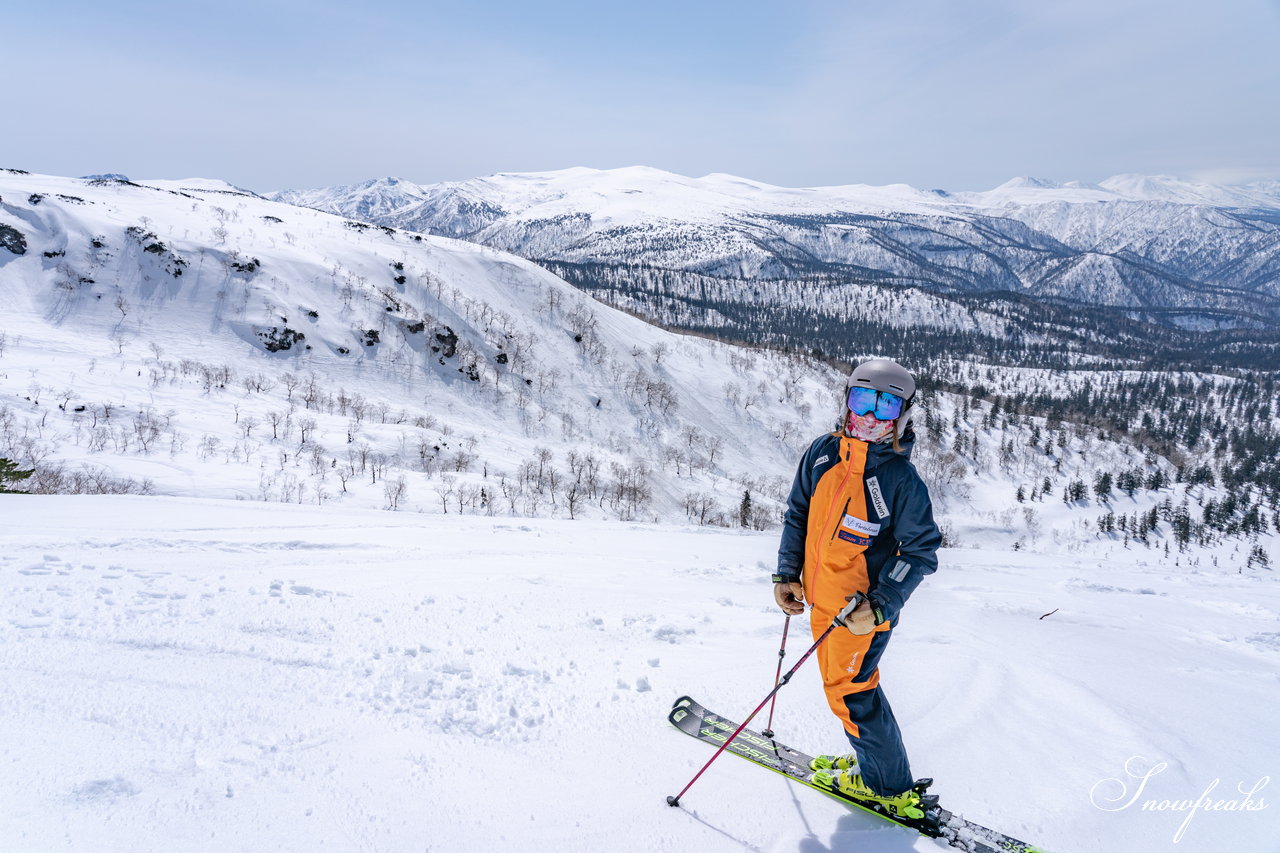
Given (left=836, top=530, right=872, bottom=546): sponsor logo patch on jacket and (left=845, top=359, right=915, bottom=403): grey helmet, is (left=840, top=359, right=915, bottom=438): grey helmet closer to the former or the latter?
(left=845, top=359, right=915, bottom=403): grey helmet

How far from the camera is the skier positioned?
3.59 metres

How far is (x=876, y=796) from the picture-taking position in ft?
12.7

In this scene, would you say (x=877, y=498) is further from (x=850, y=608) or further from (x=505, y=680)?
(x=505, y=680)

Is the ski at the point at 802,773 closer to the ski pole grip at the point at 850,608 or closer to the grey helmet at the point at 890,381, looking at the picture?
the ski pole grip at the point at 850,608

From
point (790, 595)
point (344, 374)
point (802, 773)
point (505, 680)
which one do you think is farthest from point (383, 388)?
point (802, 773)

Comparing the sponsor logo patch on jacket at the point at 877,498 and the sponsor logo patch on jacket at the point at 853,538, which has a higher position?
the sponsor logo patch on jacket at the point at 877,498

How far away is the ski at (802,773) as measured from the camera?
367 cm

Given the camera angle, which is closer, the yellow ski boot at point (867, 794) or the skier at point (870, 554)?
the skier at point (870, 554)

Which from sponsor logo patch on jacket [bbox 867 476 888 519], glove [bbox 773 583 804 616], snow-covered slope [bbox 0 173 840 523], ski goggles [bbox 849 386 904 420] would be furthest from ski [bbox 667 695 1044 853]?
snow-covered slope [bbox 0 173 840 523]

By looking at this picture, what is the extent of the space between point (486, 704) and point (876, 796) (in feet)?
9.86

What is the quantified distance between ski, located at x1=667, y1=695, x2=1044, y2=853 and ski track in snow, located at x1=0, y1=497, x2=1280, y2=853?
0.11 meters

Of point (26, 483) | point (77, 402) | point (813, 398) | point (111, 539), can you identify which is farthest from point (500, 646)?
point (813, 398)

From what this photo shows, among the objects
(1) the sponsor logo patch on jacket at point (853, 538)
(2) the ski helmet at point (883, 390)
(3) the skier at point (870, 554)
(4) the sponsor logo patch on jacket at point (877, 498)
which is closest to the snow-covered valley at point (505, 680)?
(3) the skier at point (870, 554)

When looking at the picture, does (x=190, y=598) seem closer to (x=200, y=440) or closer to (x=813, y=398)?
(x=200, y=440)
